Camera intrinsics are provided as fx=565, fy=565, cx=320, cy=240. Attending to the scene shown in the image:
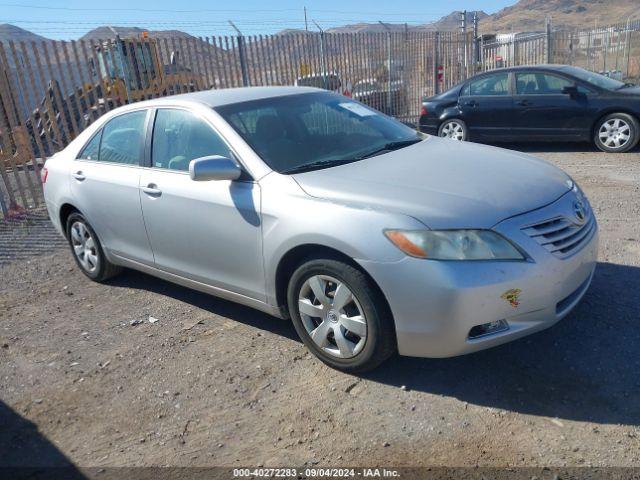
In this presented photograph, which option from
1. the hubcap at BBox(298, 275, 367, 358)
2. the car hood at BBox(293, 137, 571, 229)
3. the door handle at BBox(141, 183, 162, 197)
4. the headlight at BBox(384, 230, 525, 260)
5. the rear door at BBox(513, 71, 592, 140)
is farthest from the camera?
the rear door at BBox(513, 71, 592, 140)

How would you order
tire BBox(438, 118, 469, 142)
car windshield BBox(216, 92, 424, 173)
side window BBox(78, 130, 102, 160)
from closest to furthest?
car windshield BBox(216, 92, 424, 173) < side window BBox(78, 130, 102, 160) < tire BBox(438, 118, 469, 142)

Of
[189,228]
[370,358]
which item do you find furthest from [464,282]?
[189,228]

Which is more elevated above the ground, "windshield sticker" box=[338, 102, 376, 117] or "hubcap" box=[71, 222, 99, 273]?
"windshield sticker" box=[338, 102, 376, 117]

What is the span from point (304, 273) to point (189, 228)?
3.42 ft

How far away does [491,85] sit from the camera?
10.1 metres

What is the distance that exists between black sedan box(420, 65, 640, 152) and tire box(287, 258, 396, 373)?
7.41 meters

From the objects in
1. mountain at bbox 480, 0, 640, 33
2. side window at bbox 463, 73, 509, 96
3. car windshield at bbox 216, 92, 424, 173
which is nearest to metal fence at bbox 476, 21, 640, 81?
side window at bbox 463, 73, 509, 96

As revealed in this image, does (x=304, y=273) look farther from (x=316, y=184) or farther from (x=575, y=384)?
(x=575, y=384)

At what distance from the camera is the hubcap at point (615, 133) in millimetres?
8836

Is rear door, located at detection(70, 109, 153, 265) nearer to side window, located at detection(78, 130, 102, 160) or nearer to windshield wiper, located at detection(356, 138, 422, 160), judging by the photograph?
side window, located at detection(78, 130, 102, 160)

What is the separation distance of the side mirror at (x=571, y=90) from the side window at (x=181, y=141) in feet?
23.6

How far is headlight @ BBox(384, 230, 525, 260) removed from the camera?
2889 millimetres

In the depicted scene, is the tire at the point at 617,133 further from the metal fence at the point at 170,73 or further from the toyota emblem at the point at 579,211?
the metal fence at the point at 170,73

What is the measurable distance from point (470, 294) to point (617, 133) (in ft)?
24.6
